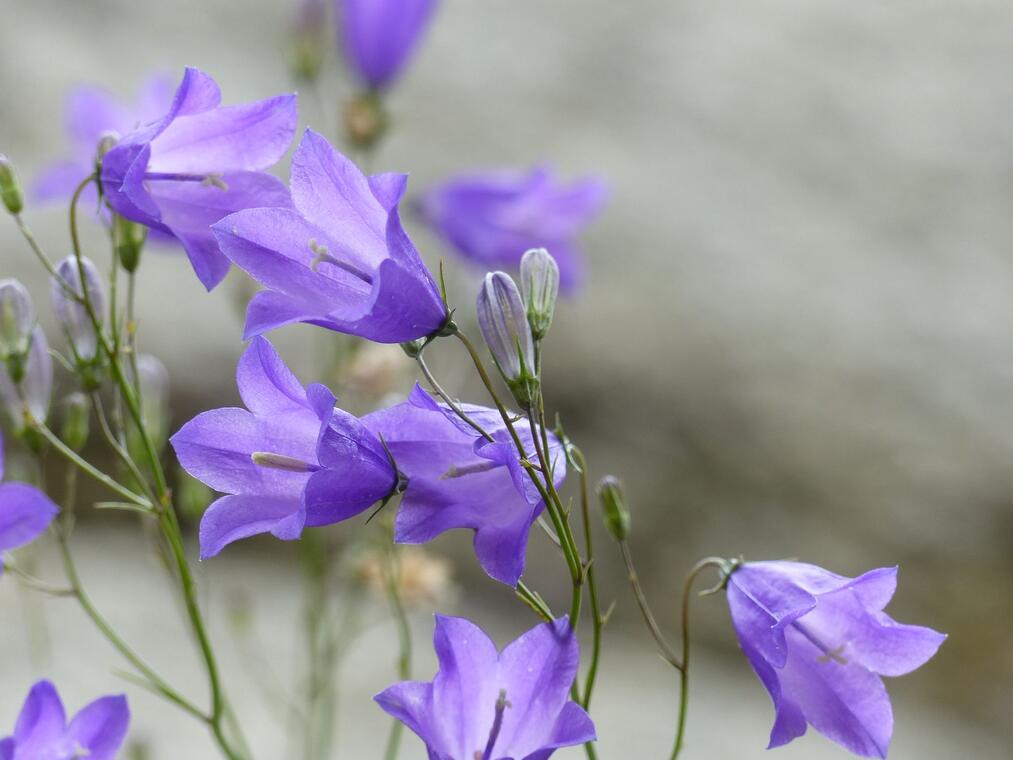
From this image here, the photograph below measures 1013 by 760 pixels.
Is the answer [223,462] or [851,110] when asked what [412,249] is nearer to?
[223,462]

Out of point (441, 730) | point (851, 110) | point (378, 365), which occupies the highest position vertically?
point (441, 730)

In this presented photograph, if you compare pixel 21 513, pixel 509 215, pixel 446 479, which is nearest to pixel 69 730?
pixel 21 513

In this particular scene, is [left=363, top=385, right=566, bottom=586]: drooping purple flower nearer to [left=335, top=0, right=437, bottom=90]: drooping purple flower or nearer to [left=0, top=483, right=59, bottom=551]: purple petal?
[left=0, top=483, right=59, bottom=551]: purple petal

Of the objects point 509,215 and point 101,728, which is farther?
point 509,215

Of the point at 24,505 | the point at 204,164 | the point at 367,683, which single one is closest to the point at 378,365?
the point at 204,164

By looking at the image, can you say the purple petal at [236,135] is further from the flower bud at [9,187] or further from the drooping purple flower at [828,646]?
the drooping purple flower at [828,646]

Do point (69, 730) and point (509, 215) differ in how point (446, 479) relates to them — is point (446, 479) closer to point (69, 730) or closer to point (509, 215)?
point (69, 730)
